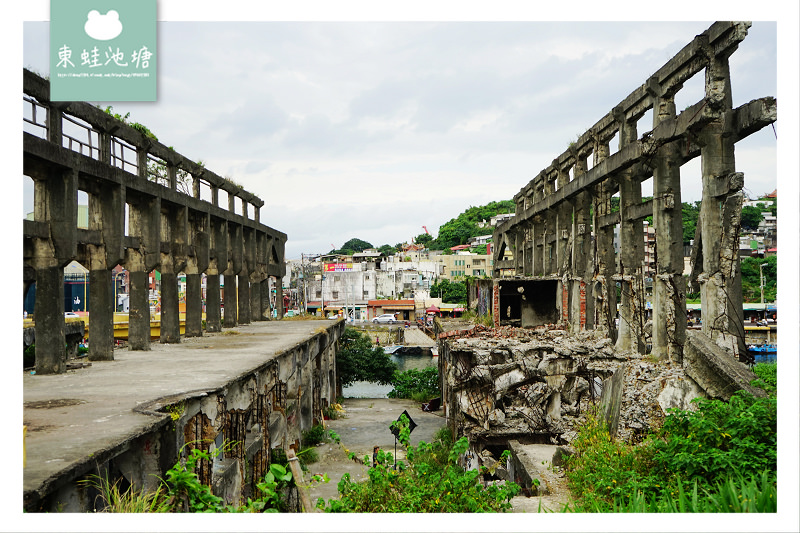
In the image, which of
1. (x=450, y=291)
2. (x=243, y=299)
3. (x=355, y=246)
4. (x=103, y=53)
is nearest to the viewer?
(x=103, y=53)

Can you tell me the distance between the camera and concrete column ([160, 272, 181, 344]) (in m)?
18.3

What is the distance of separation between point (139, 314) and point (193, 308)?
15.4 feet

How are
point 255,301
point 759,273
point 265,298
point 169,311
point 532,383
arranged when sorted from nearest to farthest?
point 532,383, point 169,311, point 759,273, point 255,301, point 265,298

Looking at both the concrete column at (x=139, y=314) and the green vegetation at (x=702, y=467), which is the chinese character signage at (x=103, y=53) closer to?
the green vegetation at (x=702, y=467)

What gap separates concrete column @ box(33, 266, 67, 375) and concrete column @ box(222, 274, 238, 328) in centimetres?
1323

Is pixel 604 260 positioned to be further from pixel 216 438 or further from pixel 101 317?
pixel 101 317

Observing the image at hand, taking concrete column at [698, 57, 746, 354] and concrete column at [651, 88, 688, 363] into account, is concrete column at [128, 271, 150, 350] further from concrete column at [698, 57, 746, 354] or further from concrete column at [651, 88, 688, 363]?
concrete column at [698, 57, 746, 354]

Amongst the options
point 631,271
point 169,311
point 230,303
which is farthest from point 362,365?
point 631,271

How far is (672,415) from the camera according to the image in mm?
7621

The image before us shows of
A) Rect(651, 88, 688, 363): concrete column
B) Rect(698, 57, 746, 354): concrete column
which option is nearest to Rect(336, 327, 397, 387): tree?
Rect(651, 88, 688, 363): concrete column

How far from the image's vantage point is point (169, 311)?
61.0ft

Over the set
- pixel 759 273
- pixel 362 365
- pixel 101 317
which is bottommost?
pixel 362 365

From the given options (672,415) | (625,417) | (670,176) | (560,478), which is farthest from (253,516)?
(670,176)
